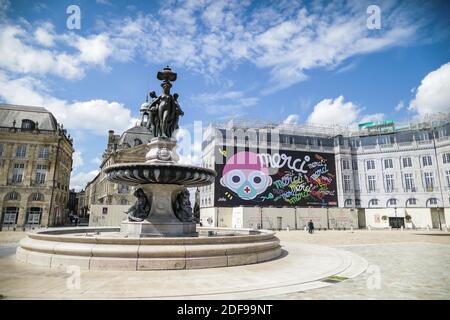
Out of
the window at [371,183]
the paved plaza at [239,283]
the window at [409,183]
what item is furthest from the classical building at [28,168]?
the window at [409,183]

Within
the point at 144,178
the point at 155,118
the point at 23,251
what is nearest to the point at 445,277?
the point at 144,178

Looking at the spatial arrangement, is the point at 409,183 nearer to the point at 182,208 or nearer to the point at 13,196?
the point at 182,208

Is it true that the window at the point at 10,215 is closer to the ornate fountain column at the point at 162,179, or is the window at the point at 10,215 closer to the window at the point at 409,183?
the ornate fountain column at the point at 162,179

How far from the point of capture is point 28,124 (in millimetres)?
40031

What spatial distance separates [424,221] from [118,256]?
162ft

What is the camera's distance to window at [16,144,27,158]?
38694 mm

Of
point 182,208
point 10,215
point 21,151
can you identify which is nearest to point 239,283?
point 182,208

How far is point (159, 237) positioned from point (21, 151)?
4077 centimetres

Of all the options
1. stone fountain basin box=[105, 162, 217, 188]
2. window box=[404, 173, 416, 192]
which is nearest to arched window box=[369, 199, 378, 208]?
window box=[404, 173, 416, 192]

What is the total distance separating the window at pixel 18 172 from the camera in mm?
38062

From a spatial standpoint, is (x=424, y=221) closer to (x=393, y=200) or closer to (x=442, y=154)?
(x=393, y=200)

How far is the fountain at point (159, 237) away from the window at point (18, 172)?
32688 mm

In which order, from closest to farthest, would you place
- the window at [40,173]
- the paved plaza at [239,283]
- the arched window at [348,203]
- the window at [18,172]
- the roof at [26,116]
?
the paved plaza at [239,283] < the window at [18,172] < the window at [40,173] < the roof at [26,116] < the arched window at [348,203]

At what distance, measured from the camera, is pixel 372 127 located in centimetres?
5294
